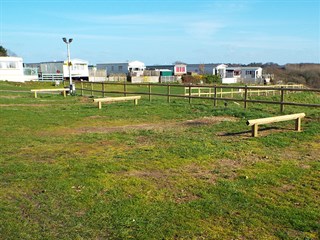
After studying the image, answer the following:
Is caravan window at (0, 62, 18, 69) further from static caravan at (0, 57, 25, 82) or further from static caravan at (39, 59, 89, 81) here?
static caravan at (39, 59, 89, 81)

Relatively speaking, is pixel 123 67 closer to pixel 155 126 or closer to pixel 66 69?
pixel 66 69

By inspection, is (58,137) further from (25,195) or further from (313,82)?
(313,82)

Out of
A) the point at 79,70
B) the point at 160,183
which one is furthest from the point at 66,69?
the point at 160,183

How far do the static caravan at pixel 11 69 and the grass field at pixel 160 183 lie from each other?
38373mm

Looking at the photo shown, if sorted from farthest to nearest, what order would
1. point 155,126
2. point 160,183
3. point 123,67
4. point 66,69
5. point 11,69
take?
point 123,67
point 66,69
point 11,69
point 155,126
point 160,183

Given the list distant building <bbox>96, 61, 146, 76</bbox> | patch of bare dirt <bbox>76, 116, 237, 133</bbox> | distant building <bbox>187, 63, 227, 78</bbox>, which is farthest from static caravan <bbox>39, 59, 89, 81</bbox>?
patch of bare dirt <bbox>76, 116, 237, 133</bbox>

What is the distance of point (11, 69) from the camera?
4456 cm

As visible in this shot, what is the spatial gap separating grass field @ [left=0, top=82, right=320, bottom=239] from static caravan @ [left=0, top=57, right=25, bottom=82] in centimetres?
3837

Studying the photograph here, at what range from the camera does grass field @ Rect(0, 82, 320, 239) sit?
3803 mm

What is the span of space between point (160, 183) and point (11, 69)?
146ft

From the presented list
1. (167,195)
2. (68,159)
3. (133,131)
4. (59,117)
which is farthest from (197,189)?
(59,117)

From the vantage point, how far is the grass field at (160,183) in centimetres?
380

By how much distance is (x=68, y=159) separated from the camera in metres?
6.69

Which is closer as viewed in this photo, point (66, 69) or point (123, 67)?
point (66, 69)
